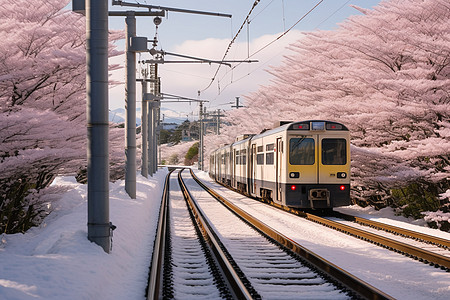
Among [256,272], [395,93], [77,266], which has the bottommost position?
[256,272]

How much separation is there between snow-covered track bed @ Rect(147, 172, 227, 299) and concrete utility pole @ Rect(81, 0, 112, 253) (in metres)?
1.29

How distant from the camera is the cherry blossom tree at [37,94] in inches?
384

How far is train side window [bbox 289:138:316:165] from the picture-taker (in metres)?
16.1

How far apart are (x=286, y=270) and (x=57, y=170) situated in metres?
8.29

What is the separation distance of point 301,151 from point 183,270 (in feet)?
28.6

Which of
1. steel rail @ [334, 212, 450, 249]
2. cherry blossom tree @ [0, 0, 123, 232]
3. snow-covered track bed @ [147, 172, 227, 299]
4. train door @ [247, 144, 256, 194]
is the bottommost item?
snow-covered track bed @ [147, 172, 227, 299]

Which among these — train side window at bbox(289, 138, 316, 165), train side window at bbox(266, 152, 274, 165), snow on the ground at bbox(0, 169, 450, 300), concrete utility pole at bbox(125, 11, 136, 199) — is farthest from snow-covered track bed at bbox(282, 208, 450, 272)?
concrete utility pole at bbox(125, 11, 136, 199)

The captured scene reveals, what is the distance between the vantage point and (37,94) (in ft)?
40.0

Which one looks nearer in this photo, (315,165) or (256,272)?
(256,272)

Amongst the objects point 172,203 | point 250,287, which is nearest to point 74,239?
point 250,287


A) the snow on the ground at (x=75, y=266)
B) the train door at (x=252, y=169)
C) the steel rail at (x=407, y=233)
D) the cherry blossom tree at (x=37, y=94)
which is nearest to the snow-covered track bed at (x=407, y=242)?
the steel rail at (x=407, y=233)

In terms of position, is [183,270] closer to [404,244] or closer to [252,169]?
[404,244]

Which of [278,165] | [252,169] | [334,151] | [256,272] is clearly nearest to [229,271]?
[256,272]

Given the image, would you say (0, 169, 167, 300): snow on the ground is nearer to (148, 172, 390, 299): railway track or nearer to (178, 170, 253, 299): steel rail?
(148, 172, 390, 299): railway track
